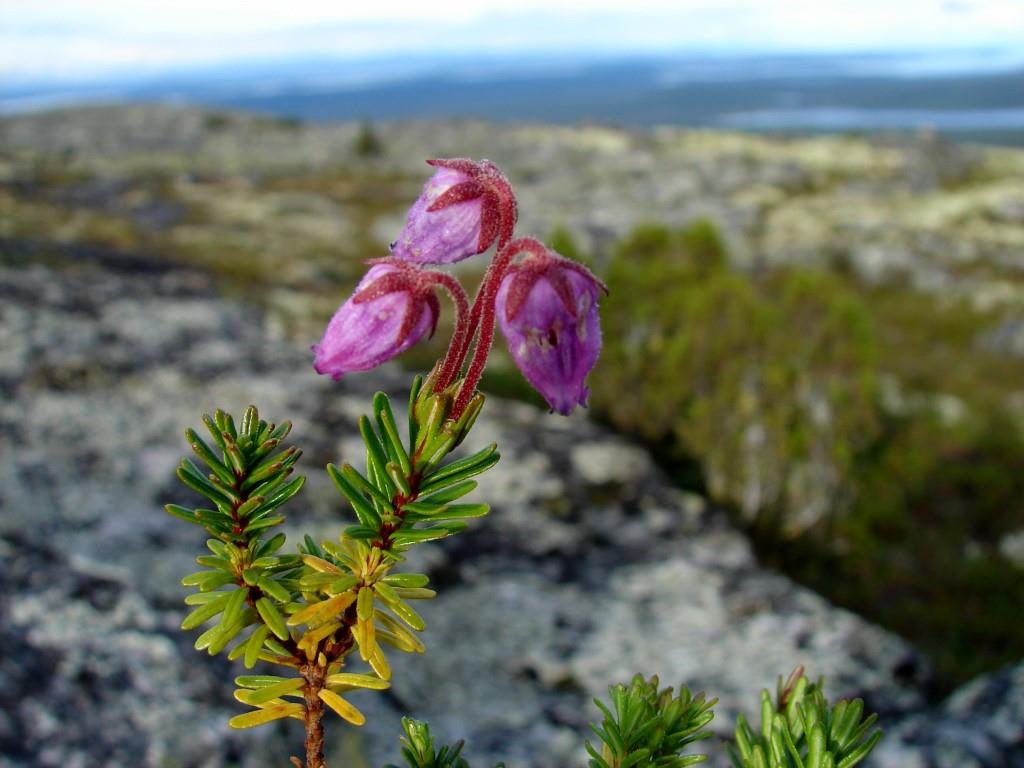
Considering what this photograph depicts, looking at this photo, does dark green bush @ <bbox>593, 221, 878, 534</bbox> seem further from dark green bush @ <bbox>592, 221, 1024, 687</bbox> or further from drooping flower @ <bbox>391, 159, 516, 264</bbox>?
drooping flower @ <bbox>391, 159, 516, 264</bbox>

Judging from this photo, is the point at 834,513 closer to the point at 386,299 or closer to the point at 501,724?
the point at 501,724

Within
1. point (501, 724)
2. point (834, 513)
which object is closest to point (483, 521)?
point (501, 724)

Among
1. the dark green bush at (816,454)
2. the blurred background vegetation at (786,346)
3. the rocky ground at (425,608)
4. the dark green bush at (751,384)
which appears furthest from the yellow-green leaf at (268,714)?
the dark green bush at (751,384)

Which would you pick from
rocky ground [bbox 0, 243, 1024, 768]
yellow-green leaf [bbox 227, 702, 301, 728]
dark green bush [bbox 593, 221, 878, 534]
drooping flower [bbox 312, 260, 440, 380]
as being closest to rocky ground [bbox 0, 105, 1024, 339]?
rocky ground [bbox 0, 243, 1024, 768]

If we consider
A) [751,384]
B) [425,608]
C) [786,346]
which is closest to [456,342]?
[425,608]

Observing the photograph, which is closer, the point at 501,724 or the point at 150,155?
the point at 501,724
